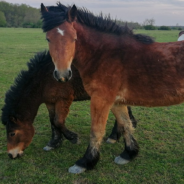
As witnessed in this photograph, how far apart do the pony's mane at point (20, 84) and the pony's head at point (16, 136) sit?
13 centimetres

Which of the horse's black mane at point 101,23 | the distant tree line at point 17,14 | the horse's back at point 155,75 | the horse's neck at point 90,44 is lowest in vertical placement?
the distant tree line at point 17,14

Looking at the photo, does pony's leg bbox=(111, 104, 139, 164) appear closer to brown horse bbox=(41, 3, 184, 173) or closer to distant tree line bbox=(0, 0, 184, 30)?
brown horse bbox=(41, 3, 184, 173)

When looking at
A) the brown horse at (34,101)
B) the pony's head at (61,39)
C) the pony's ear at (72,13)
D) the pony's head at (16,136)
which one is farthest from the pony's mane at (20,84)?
the pony's ear at (72,13)

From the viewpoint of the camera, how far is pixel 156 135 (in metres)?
4.80

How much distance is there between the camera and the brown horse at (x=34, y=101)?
3.90 meters

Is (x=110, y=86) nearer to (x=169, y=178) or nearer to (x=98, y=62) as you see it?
(x=98, y=62)

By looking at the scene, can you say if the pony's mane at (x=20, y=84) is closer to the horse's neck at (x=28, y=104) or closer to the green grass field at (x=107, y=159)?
A: the horse's neck at (x=28, y=104)

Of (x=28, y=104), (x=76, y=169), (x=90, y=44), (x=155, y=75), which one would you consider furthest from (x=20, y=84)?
(x=155, y=75)

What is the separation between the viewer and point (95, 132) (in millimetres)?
3555

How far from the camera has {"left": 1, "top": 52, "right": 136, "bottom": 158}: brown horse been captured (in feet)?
12.8

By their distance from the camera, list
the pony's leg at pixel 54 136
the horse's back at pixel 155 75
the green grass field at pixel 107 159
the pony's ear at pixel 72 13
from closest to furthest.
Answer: the pony's ear at pixel 72 13
the horse's back at pixel 155 75
the green grass field at pixel 107 159
the pony's leg at pixel 54 136

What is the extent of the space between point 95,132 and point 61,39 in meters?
1.55

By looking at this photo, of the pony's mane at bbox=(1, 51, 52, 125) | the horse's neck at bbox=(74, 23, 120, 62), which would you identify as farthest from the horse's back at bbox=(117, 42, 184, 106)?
the pony's mane at bbox=(1, 51, 52, 125)

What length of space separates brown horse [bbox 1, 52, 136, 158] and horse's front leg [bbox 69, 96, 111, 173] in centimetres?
86
